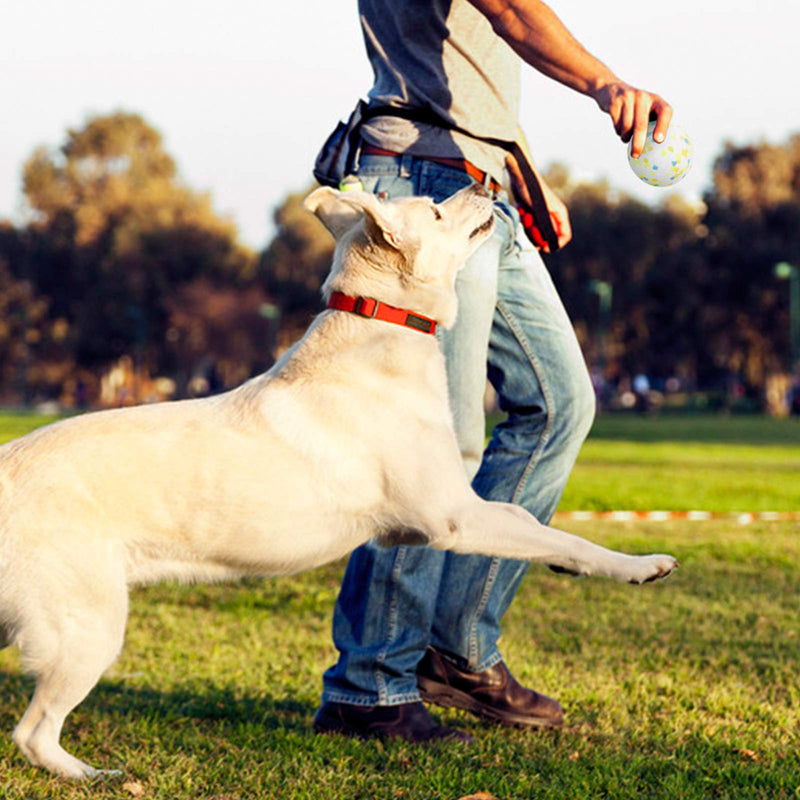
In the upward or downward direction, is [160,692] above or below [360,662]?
below

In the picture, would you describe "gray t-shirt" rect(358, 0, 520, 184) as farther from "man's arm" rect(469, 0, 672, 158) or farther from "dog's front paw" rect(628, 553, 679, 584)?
"dog's front paw" rect(628, 553, 679, 584)

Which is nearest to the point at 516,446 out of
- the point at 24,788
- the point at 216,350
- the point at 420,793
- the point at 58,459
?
the point at 420,793

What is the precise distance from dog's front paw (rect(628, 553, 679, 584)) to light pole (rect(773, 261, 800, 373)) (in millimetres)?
47128

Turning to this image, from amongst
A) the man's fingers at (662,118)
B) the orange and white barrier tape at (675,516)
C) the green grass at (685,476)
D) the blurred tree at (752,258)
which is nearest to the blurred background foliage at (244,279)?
the blurred tree at (752,258)

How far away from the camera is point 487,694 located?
179 inches

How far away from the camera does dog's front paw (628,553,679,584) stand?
151 inches

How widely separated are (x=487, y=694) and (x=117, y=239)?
62.1 metres

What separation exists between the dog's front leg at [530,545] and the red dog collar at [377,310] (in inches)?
24.4

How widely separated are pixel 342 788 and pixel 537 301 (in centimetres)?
188

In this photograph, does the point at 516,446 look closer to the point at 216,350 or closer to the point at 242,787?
the point at 242,787

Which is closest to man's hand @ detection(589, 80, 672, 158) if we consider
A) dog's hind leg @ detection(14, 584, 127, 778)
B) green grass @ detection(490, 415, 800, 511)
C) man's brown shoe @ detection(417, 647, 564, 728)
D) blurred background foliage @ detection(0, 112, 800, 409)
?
man's brown shoe @ detection(417, 647, 564, 728)

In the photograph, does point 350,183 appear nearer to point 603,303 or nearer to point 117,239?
point 603,303

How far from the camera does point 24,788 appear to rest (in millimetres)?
3668

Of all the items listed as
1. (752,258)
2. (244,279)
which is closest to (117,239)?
(244,279)
